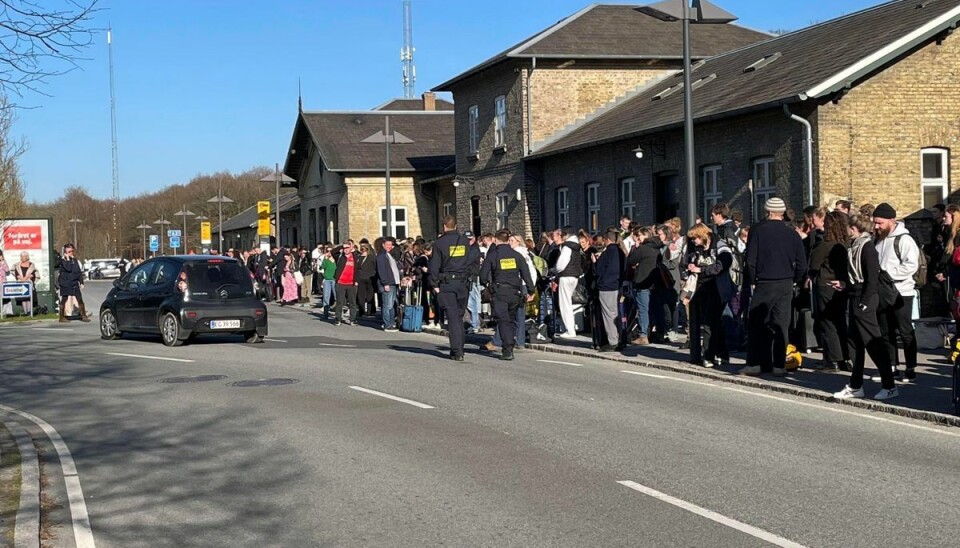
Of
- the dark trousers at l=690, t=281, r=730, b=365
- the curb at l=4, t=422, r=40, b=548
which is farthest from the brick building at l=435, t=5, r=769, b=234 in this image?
the curb at l=4, t=422, r=40, b=548

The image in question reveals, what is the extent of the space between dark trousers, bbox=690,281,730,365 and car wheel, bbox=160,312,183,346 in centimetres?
951

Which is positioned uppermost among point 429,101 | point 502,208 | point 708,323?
point 429,101

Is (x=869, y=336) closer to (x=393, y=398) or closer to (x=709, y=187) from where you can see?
(x=393, y=398)

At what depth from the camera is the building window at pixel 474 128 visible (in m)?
42.8

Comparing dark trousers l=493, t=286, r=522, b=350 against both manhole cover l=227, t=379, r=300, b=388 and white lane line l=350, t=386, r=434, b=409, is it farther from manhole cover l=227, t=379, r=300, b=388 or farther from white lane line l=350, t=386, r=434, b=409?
white lane line l=350, t=386, r=434, b=409

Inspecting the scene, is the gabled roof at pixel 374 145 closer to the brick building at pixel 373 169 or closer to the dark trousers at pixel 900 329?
the brick building at pixel 373 169

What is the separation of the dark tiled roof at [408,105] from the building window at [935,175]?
1833 inches

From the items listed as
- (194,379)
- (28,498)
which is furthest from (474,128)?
(28,498)

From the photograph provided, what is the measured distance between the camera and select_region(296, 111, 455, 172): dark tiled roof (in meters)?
54.1

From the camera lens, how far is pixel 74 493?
8273 millimetres

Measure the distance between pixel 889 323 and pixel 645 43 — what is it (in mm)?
27752

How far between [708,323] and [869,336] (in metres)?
3.78

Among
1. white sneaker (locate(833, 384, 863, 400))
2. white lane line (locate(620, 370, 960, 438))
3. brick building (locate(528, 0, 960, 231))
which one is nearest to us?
white lane line (locate(620, 370, 960, 438))

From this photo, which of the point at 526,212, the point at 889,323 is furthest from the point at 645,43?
the point at 889,323
